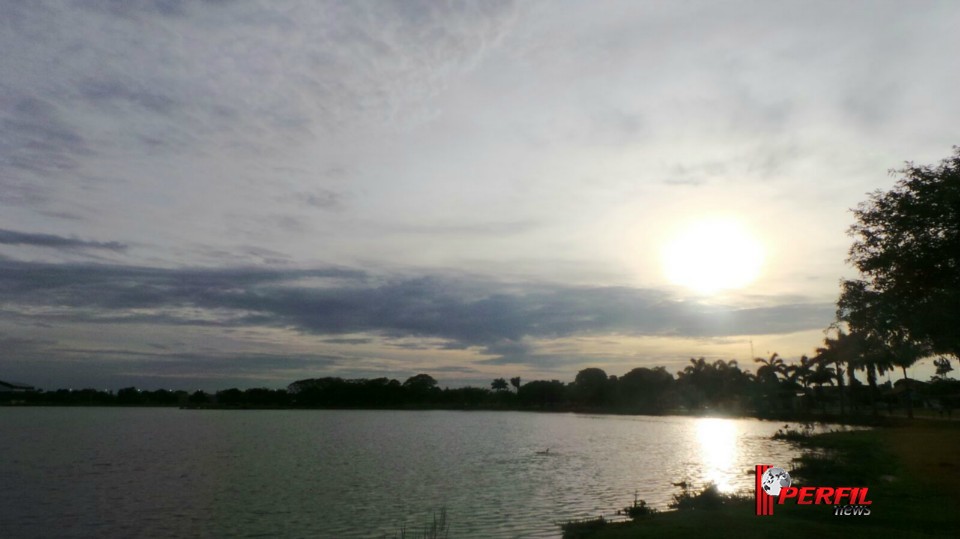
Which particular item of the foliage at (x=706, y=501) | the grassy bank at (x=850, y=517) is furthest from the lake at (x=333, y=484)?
the grassy bank at (x=850, y=517)

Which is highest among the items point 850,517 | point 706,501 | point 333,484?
point 850,517

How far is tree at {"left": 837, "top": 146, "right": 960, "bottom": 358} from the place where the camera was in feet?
102

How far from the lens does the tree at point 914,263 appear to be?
31.0 m

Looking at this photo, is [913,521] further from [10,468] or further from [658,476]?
[10,468]

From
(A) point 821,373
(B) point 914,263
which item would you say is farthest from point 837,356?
(B) point 914,263

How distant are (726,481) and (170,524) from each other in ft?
100

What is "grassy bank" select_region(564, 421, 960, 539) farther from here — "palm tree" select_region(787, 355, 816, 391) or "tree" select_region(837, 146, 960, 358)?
"palm tree" select_region(787, 355, 816, 391)

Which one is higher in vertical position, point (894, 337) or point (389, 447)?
point (894, 337)

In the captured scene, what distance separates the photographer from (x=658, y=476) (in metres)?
44.5

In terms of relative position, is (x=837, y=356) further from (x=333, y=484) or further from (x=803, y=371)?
(x=333, y=484)

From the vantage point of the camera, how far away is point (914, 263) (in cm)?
3241

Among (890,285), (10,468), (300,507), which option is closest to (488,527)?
(300,507)

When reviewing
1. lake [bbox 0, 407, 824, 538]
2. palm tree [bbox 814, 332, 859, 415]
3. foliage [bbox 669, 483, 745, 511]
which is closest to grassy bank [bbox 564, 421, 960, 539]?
foliage [bbox 669, 483, 745, 511]

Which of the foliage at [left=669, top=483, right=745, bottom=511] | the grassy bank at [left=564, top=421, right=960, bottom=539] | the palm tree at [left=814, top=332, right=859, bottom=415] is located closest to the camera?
the grassy bank at [left=564, top=421, right=960, bottom=539]
